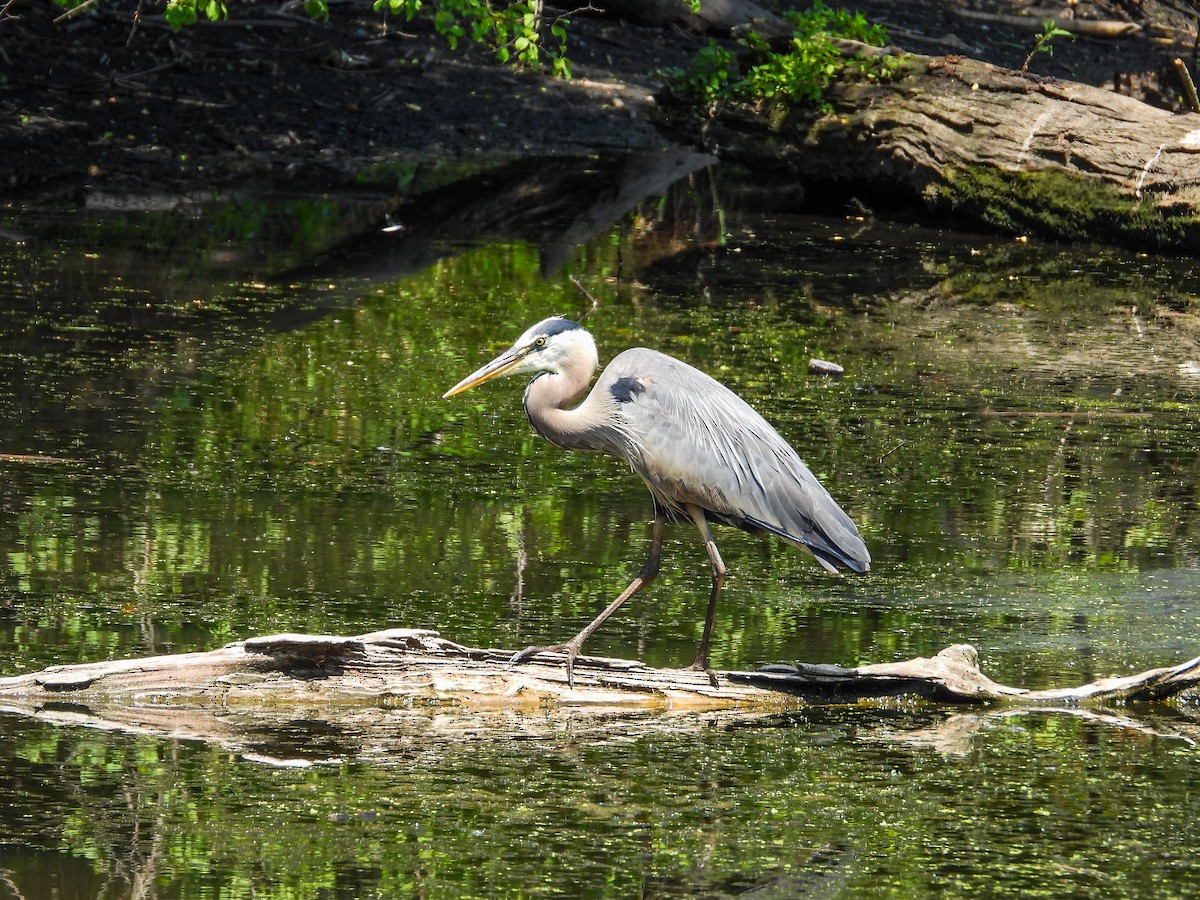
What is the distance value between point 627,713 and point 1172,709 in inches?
62.5

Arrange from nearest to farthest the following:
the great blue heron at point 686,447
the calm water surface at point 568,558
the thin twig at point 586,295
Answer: the calm water surface at point 568,558
the great blue heron at point 686,447
the thin twig at point 586,295

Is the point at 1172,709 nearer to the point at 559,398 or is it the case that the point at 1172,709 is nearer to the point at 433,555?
the point at 559,398

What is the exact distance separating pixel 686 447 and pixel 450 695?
3.60ft

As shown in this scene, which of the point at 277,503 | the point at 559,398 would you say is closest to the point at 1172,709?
the point at 559,398

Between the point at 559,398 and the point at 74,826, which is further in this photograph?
the point at 559,398

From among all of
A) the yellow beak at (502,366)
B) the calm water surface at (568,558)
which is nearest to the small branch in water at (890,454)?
the calm water surface at (568,558)

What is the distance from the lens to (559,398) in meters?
5.60

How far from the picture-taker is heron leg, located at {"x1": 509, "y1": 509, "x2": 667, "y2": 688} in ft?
15.9

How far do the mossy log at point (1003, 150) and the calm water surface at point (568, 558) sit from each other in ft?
2.68

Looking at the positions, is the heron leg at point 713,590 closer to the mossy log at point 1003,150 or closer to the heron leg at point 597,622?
the heron leg at point 597,622

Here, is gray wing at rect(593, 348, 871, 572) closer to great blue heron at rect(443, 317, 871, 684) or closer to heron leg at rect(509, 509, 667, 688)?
great blue heron at rect(443, 317, 871, 684)

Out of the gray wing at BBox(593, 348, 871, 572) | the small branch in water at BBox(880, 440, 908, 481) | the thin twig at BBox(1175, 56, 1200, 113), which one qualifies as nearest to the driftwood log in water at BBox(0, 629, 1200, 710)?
the gray wing at BBox(593, 348, 871, 572)

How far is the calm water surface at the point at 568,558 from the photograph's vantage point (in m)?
3.96

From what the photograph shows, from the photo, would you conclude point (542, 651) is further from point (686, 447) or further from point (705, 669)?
point (686, 447)
